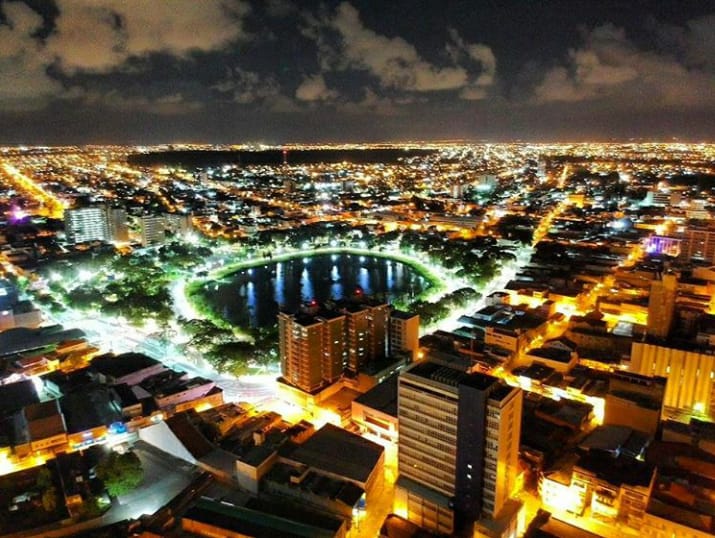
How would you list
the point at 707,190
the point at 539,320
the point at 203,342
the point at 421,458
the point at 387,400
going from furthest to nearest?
the point at 707,190, the point at 539,320, the point at 203,342, the point at 387,400, the point at 421,458

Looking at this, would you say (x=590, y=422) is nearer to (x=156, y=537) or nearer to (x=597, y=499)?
(x=597, y=499)

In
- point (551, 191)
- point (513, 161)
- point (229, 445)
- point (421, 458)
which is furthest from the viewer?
point (513, 161)

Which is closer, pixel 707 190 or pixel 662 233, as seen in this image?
pixel 662 233

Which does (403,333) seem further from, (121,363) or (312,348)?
(121,363)

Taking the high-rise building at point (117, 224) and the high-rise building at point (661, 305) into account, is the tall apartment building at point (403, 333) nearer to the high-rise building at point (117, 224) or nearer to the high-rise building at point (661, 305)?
the high-rise building at point (661, 305)

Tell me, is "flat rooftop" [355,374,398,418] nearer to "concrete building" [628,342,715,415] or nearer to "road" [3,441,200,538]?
"road" [3,441,200,538]

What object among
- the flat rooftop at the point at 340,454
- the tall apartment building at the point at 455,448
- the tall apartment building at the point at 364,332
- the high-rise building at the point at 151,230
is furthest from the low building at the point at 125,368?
the high-rise building at the point at 151,230

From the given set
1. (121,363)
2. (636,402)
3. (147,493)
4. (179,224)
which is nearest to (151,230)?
(179,224)

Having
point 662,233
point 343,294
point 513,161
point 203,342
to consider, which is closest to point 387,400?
point 203,342
